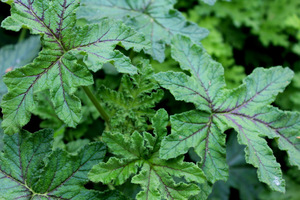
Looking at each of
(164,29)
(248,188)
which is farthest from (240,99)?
(248,188)

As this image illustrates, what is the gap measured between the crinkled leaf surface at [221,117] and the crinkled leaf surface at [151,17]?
1.00ft

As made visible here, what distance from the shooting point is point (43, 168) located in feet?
5.26

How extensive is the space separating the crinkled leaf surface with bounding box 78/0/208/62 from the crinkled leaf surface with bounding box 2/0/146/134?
1.58 ft

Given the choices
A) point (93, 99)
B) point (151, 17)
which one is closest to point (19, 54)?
point (93, 99)

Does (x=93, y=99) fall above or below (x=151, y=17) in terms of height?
below

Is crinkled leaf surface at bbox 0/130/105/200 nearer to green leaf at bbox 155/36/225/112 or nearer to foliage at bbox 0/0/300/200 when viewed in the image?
foliage at bbox 0/0/300/200

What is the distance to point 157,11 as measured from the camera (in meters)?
2.24

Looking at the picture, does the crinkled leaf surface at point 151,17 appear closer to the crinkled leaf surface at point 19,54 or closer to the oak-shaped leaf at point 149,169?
the crinkled leaf surface at point 19,54

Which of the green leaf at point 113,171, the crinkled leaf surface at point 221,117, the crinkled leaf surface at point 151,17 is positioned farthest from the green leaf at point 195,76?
the green leaf at point 113,171

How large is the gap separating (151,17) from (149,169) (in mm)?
1126

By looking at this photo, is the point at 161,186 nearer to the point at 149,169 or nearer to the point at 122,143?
the point at 149,169

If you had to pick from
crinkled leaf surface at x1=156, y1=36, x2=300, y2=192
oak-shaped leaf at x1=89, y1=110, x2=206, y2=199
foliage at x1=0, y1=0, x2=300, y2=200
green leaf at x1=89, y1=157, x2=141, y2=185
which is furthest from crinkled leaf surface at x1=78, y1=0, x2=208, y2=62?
green leaf at x1=89, y1=157, x2=141, y2=185

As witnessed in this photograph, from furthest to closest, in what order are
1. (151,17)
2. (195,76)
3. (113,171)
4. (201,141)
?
(151,17), (195,76), (201,141), (113,171)

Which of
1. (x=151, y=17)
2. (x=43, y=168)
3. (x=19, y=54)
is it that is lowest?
(x=43, y=168)
